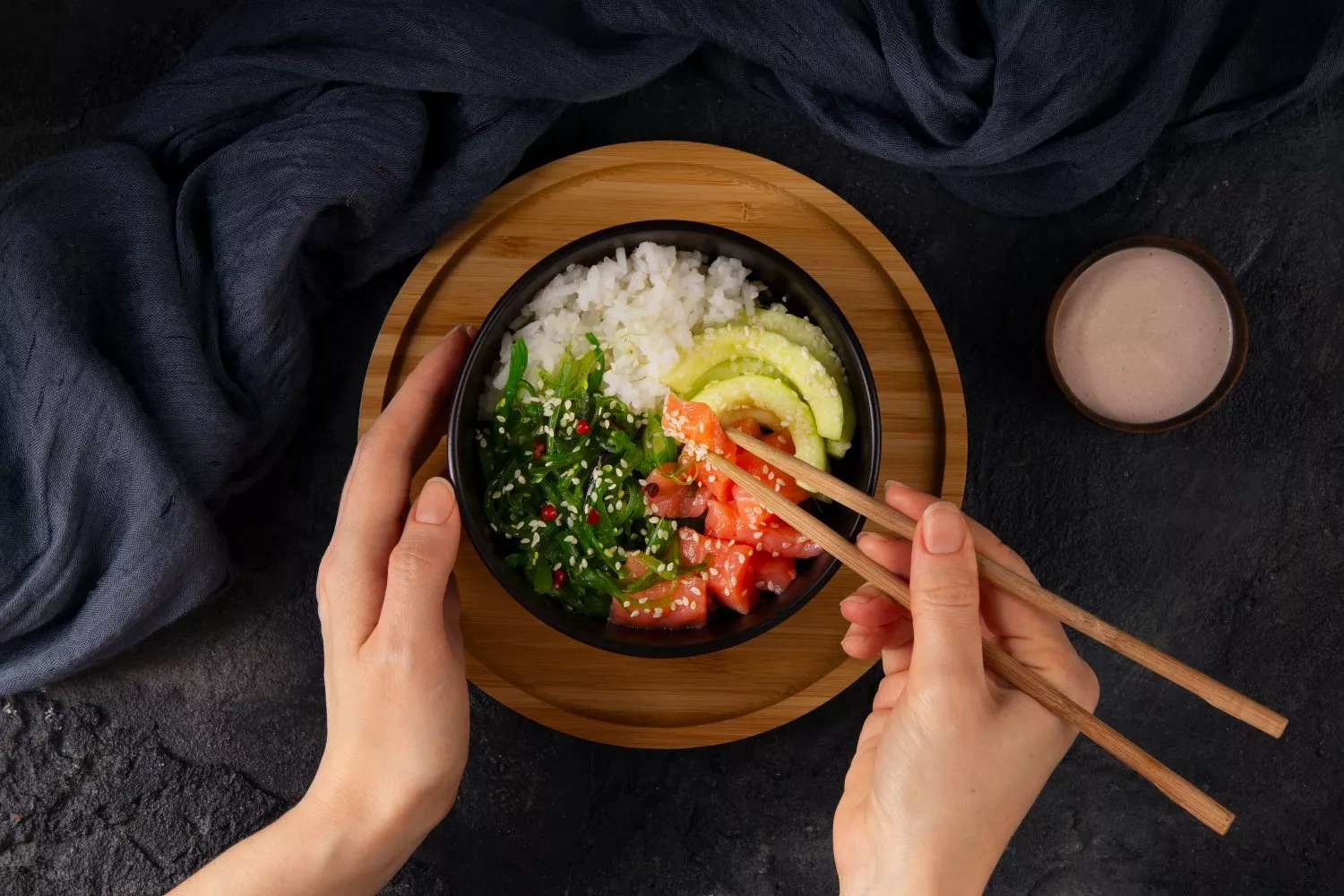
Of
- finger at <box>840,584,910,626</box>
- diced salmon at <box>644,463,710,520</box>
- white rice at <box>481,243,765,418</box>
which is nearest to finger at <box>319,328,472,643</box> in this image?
white rice at <box>481,243,765,418</box>

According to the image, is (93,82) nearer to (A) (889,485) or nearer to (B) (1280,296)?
(A) (889,485)

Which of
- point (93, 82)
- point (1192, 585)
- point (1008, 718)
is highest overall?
point (93, 82)

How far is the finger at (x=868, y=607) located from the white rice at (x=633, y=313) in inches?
25.2

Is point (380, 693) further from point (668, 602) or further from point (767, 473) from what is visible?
point (767, 473)

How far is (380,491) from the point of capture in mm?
2088

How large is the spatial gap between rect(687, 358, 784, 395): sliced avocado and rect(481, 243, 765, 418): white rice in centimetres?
9

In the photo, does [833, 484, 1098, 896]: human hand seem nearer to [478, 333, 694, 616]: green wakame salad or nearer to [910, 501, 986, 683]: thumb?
[910, 501, 986, 683]: thumb

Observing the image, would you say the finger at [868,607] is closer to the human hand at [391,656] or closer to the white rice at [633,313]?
the white rice at [633,313]

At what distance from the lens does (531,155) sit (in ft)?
8.55

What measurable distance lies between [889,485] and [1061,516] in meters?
0.86

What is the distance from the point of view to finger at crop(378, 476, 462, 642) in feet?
6.22

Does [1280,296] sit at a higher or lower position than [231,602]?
higher

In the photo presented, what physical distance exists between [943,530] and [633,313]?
34.8 inches

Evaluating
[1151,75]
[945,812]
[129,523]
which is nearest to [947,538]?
[945,812]
